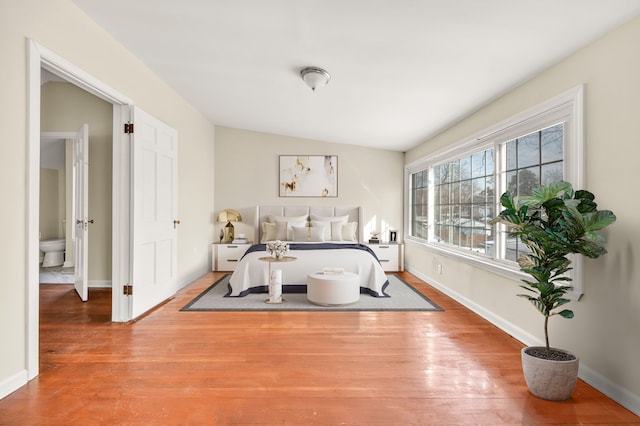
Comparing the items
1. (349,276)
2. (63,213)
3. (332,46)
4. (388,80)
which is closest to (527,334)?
(349,276)

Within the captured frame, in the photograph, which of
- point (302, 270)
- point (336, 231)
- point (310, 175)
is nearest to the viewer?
point (302, 270)

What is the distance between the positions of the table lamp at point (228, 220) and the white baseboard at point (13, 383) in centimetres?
413

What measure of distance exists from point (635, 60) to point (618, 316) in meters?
1.49

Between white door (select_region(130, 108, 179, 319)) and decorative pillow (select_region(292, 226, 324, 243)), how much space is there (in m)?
2.10

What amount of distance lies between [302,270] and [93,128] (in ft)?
11.3

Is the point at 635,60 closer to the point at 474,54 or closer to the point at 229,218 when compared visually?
the point at 474,54

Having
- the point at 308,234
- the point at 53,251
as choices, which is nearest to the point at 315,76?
the point at 308,234

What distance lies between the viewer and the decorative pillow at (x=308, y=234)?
5.86 m

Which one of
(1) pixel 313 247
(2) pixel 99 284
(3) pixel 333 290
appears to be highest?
(1) pixel 313 247

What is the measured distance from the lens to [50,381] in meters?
2.23

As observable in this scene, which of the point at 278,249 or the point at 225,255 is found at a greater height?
the point at 278,249

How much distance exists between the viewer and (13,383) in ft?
6.88

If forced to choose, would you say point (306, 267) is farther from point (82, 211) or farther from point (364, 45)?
point (82, 211)

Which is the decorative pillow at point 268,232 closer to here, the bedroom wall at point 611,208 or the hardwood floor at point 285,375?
the hardwood floor at point 285,375
